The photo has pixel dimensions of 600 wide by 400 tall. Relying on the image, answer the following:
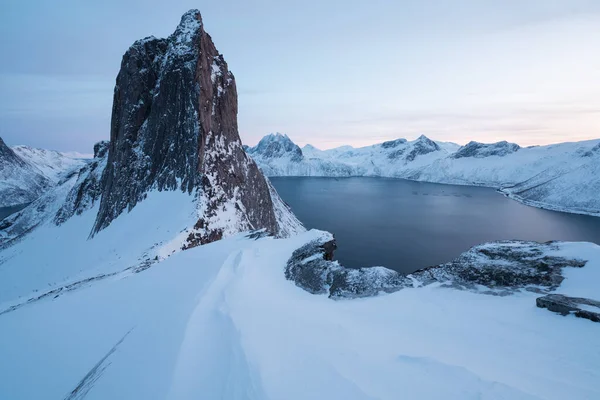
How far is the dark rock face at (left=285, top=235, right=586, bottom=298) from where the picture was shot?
10633 millimetres

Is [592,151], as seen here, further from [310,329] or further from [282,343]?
[282,343]

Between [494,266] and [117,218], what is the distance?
38.0 m

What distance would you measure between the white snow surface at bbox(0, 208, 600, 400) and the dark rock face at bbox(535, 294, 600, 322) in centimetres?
28

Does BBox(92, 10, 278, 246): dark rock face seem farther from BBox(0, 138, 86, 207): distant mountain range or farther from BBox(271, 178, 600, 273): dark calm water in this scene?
BBox(0, 138, 86, 207): distant mountain range

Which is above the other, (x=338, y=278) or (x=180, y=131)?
(x=180, y=131)

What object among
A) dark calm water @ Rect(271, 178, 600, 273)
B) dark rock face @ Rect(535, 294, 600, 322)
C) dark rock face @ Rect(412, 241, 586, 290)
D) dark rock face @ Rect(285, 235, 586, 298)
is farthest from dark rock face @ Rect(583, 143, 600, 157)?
dark rock face @ Rect(535, 294, 600, 322)

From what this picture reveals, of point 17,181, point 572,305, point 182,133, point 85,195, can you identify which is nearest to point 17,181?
point 17,181

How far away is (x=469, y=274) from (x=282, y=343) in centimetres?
962

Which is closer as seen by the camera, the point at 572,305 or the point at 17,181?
the point at 572,305

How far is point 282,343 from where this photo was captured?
617 centimetres

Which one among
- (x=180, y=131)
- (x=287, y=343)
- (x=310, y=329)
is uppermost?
(x=180, y=131)

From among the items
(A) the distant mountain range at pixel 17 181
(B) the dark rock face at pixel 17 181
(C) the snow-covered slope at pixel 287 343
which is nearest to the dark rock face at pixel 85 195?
(C) the snow-covered slope at pixel 287 343

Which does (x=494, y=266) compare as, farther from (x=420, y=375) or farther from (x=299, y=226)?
(x=299, y=226)

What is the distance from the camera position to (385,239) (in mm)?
52812
